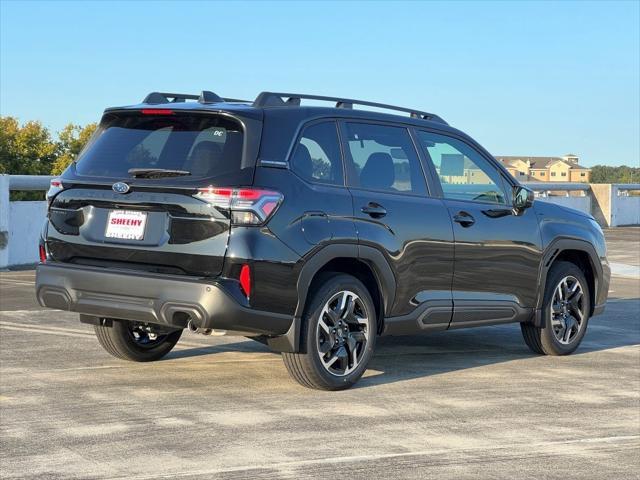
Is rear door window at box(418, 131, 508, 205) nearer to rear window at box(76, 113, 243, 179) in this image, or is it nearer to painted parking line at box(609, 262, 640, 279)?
rear window at box(76, 113, 243, 179)

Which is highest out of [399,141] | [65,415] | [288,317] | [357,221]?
[399,141]

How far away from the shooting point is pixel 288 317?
711cm

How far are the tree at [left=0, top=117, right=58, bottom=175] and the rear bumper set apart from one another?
81.1m

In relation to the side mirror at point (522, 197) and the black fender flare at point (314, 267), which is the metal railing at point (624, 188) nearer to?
the side mirror at point (522, 197)

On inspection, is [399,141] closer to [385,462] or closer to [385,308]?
[385,308]

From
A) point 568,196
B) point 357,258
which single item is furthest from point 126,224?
point 568,196

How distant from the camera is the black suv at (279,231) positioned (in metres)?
6.89

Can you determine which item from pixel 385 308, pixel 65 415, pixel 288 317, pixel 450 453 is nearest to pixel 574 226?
pixel 385 308

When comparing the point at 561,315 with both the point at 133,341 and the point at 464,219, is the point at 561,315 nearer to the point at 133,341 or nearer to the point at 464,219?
the point at 464,219

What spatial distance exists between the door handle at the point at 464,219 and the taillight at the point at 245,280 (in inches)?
81.4

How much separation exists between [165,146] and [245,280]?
1052 millimetres

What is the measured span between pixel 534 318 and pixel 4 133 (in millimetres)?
82844

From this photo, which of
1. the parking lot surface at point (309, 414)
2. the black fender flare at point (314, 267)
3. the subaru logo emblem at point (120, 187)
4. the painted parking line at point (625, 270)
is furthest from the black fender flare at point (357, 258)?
the painted parking line at point (625, 270)

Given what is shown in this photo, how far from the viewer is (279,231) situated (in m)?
6.96
